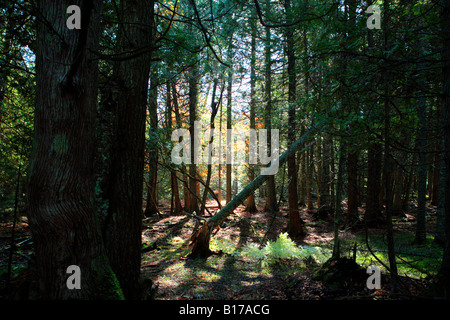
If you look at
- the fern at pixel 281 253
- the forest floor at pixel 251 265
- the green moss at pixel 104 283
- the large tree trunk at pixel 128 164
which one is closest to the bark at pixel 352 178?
the forest floor at pixel 251 265

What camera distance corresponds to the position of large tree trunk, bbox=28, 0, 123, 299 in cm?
213

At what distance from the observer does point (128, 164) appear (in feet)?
10.4

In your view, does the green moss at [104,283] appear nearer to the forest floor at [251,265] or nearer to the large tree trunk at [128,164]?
the large tree trunk at [128,164]

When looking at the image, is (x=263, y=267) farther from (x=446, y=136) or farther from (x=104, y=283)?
(x=446, y=136)

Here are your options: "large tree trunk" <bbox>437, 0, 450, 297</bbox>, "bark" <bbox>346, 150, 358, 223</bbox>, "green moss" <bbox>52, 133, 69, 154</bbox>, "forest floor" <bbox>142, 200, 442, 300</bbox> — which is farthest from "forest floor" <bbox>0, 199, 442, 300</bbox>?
"green moss" <bbox>52, 133, 69, 154</bbox>

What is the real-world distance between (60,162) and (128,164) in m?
1.03

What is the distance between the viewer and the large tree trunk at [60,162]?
7.00 feet

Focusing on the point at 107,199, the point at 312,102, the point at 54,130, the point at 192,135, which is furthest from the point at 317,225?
the point at 54,130

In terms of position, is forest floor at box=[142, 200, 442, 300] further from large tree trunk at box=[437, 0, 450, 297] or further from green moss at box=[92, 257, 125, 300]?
green moss at box=[92, 257, 125, 300]

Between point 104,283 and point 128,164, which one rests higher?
point 128,164

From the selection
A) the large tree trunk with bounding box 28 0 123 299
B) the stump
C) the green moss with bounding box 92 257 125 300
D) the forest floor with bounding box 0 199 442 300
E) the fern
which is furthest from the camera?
the fern

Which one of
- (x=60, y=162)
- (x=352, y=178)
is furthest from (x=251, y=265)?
(x=60, y=162)

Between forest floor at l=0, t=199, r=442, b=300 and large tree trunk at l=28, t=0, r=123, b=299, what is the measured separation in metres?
1.02

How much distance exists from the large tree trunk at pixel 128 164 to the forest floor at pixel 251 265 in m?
1.06
